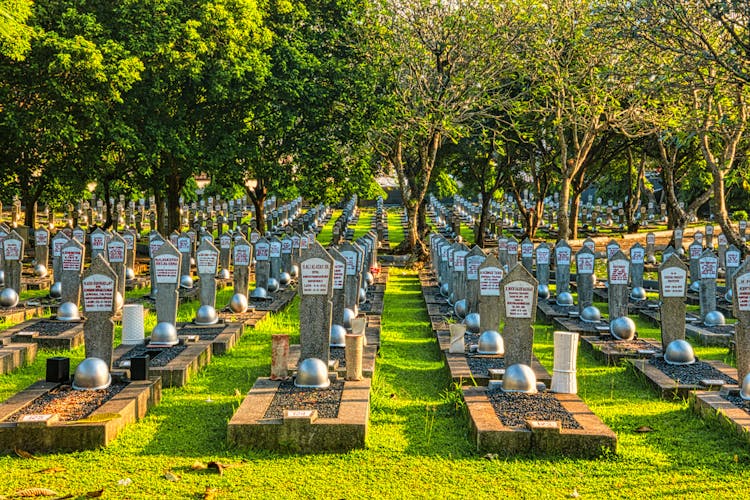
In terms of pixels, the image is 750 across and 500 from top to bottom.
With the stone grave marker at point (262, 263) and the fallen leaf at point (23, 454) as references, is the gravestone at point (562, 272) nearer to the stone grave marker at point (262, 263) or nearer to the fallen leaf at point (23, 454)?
the stone grave marker at point (262, 263)

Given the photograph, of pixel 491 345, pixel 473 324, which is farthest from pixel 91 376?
pixel 473 324

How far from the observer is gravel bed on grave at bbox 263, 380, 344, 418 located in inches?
275

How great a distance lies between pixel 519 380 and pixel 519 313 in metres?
0.96

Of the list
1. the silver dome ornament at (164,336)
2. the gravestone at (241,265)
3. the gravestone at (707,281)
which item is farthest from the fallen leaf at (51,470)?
the gravestone at (707,281)

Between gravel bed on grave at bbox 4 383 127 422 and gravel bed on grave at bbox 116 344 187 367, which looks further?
gravel bed on grave at bbox 116 344 187 367

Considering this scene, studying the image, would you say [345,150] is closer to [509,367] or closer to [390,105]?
[390,105]

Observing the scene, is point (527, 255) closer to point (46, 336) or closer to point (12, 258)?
point (12, 258)

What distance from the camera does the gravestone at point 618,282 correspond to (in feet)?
39.1

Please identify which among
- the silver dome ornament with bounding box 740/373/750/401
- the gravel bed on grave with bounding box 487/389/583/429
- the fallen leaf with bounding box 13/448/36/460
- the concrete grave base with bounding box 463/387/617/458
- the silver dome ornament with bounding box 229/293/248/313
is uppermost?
the silver dome ornament with bounding box 229/293/248/313

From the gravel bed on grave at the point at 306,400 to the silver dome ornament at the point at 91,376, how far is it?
1746mm

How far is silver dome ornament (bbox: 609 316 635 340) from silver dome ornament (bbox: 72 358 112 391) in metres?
7.04

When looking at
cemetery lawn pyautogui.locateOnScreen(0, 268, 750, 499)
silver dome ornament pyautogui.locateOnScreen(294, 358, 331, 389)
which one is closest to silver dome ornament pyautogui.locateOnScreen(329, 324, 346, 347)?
cemetery lawn pyautogui.locateOnScreen(0, 268, 750, 499)

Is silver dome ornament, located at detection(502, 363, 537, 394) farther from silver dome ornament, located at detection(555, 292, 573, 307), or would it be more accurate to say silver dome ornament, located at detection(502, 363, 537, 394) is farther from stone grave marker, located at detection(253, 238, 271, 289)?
stone grave marker, located at detection(253, 238, 271, 289)

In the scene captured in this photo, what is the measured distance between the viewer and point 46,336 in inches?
422
